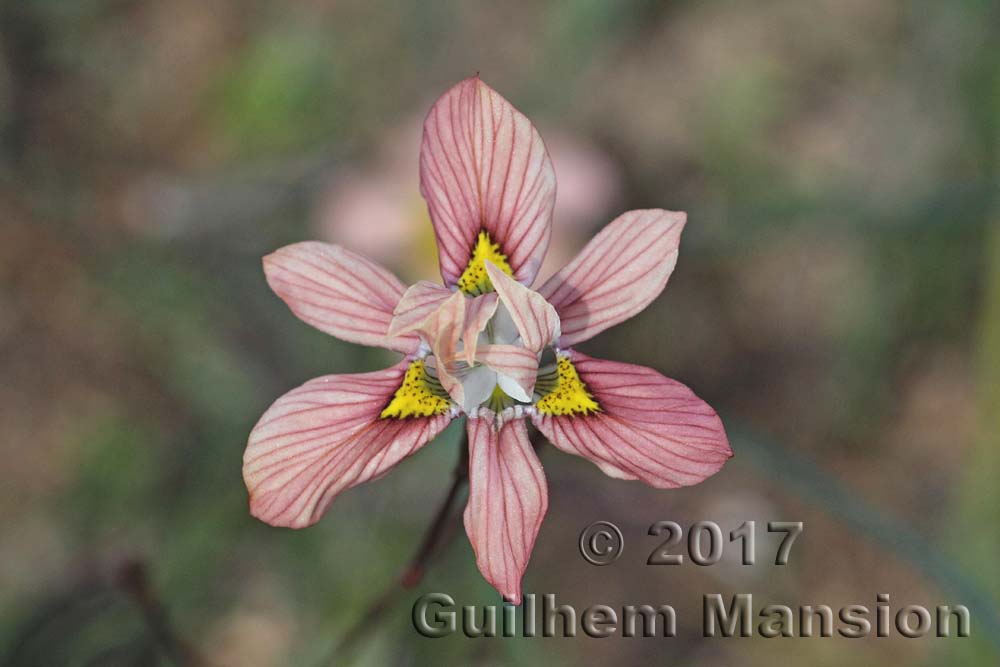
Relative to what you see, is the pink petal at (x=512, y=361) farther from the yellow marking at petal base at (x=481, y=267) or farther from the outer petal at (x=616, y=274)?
the yellow marking at petal base at (x=481, y=267)

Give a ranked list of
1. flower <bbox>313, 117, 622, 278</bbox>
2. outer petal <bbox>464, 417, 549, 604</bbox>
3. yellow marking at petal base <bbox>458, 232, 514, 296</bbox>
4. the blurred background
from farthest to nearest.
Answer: flower <bbox>313, 117, 622, 278</bbox>
the blurred background
yellow marking at petal base <bbox>458, 232, 514, 296</bbox>
outer petal <bbox>464, 417, 549, 604</bbox>

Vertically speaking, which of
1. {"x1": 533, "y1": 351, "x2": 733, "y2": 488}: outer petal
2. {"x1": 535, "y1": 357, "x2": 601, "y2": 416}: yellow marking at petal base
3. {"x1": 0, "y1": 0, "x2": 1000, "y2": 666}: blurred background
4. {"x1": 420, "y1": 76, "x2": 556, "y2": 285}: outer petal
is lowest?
{"x1": 533, "y1": 351, "x2": 733, "y2": 488}: outer petal

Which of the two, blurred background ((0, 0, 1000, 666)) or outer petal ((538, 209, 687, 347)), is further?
blurred background ((0, 0, 1000, 666))

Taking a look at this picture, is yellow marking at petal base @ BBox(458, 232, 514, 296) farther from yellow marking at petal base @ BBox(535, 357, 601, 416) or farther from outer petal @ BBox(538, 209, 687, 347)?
yellow marking at petal base @ BBox(535, 357, 601, 416)

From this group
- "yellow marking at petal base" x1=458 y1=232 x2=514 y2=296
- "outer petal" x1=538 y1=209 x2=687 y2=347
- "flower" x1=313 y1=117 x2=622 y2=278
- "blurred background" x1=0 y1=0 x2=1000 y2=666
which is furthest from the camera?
"flower" x1=313 y1=117 x2=622 y2=278

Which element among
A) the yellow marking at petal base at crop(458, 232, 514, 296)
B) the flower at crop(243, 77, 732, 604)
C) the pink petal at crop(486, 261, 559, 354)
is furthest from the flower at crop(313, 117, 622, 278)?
the pink petal at crop(486, 261, 559, 354)

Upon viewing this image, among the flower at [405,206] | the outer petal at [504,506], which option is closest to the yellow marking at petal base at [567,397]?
the outer petal at [504,506]
